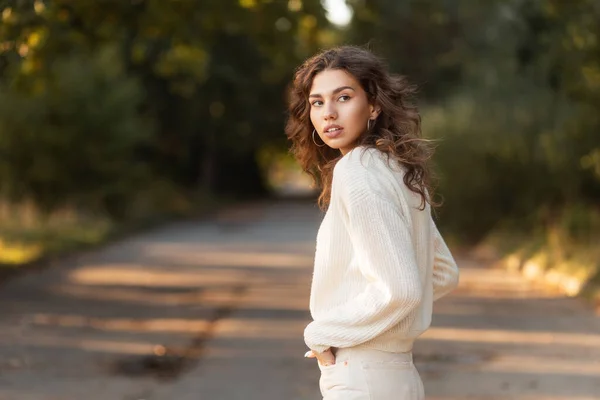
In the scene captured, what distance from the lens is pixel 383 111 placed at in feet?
9.93

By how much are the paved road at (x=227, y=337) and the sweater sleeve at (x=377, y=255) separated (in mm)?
5287

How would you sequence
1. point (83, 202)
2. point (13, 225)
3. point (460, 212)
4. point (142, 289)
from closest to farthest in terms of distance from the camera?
point (142, 289) < point (460, 212) < point (13, 225) < point (83, 202)

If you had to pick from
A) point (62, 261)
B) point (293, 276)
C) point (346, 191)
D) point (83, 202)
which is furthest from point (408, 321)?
point (83, 202)

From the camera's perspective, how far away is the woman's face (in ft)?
9.82

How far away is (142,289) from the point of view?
50.9 feet

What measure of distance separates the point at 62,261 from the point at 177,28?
8.16 metres

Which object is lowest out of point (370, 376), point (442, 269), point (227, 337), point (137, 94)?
point (227, 337)

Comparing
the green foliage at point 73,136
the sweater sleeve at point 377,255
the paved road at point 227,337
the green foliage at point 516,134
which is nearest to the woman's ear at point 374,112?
the sweater sleeve at point 377,255

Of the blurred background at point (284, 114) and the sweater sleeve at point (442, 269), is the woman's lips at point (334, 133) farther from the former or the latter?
the blurred background at point (284, 114)

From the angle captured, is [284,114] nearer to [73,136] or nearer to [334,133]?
[73,136]

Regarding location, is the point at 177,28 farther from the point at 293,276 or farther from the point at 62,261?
the point at 62,261

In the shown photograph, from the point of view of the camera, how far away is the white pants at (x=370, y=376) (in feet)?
9.49

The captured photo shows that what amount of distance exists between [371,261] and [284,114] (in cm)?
1298

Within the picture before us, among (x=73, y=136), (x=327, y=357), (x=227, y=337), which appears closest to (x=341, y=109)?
(x=327, y=357)
